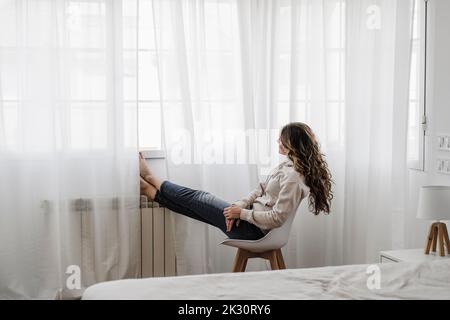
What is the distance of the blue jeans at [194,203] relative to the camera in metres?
3.61

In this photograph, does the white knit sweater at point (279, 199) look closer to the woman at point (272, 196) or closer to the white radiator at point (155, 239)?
the woman at point (272, 196)

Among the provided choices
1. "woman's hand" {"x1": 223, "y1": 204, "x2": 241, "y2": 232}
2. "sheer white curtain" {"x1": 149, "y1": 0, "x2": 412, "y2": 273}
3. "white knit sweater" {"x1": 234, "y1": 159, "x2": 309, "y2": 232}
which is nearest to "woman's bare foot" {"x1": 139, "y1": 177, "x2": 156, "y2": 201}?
"sheer white curtain" {"x1": 149, "y1": 0, "x2": 412, "y2": 273}

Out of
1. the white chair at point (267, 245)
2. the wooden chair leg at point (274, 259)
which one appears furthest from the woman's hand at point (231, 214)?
the wooden chair leg at point (274, 259)

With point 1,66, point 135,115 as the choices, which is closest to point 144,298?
point 135,115

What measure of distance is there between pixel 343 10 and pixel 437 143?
1.02m

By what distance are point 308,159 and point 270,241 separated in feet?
1.63

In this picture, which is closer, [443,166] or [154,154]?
[443,166]

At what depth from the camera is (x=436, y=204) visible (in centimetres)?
328

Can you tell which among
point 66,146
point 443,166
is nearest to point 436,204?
point 443,166

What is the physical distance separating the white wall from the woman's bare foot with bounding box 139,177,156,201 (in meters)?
1.70

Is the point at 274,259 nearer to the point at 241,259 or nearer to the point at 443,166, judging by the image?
the point at 241,259

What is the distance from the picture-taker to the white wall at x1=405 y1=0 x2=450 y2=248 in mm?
3666

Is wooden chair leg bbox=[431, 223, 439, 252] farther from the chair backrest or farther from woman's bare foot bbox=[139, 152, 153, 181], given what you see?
woman's bare foot bbox=[139, 152, 153, 181]

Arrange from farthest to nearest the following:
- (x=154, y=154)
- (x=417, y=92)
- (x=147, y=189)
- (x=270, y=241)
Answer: (x=417, y=92), (x=154, y=154), (x=147, y=189), (x=270, y=241)
